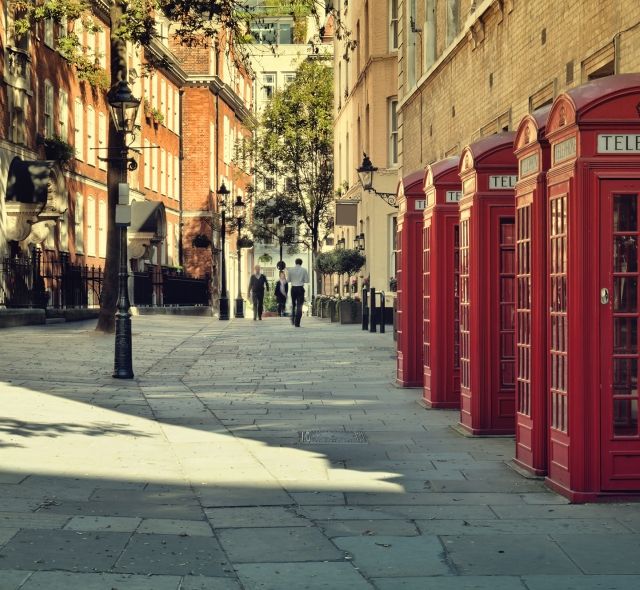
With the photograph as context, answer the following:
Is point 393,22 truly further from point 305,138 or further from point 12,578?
point 12,578

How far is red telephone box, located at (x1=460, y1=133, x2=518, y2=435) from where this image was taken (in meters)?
11.4

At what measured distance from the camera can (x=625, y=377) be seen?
322 inches

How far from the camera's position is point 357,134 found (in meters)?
48.8

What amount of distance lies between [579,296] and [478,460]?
7.97 feet

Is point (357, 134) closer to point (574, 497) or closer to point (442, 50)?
point (442, 50)

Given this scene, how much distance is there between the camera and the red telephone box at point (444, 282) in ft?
45.0

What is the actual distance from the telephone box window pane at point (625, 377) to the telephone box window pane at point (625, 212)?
0.78 m

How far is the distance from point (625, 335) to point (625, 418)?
49 cm

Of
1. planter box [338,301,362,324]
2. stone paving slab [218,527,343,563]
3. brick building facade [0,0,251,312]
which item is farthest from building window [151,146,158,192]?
stone paving slab [218,527,343,563]

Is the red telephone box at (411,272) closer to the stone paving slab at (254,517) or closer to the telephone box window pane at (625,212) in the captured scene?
the telephone box window pane at (625,212)

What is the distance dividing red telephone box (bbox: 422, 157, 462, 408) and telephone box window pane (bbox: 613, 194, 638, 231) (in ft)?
18.0

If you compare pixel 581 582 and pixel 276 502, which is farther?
pixel 276 502

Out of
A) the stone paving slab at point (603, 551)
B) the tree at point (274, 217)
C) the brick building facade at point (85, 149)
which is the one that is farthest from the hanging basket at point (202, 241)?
the stone paving slab at point (603, 551)

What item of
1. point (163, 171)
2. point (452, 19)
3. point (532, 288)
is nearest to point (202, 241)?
point (163, 171)
